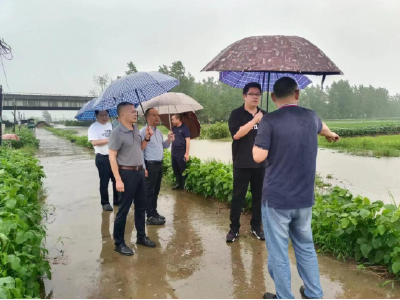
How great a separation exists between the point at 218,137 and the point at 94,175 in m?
17.7

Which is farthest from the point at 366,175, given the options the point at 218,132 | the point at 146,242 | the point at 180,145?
the point at 218,132

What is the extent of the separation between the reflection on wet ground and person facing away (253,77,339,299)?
0.40m

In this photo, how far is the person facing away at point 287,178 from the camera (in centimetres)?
242

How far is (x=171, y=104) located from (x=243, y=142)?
6.04 feet

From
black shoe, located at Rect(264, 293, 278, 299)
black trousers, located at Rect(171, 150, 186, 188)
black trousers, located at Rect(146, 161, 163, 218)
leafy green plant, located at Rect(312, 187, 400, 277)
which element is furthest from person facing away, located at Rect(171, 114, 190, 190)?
black shoe, located at Rect(264, 293, 278, 299)

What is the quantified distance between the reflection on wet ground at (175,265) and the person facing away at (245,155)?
12.0 inches

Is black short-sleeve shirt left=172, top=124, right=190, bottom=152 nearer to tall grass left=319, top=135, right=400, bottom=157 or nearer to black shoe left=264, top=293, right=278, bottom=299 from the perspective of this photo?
black shoe left=264, top=293, right=278, bottom=299

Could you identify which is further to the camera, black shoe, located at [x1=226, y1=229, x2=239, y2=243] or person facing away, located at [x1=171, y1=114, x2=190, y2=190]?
person facing away, located at [x1=171, y1=114, x2=190, y2=190]

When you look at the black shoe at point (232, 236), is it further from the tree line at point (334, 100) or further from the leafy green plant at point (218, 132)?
the tree line at point (334, 100)

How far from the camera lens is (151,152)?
4477 millimetres

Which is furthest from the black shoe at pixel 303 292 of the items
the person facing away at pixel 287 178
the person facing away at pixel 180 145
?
the person facing away at pixel 180 145

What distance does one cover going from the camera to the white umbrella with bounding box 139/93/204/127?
16.9ft

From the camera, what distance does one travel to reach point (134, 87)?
3.62 meters

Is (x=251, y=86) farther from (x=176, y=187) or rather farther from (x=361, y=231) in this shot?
(x=176, y=187)
